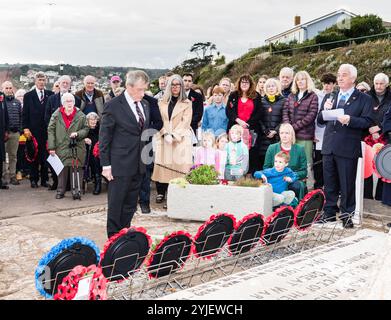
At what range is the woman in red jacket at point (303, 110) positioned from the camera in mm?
7723

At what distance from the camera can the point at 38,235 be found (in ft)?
19.5

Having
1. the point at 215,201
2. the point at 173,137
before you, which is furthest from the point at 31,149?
the point at 215,201

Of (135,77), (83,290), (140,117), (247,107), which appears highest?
(135,77)

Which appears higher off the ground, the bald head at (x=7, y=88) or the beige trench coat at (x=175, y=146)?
the bald head at (x=7, y=88)

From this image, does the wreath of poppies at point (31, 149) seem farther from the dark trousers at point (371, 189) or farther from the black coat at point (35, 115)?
the dark trousers at point (371, 189)

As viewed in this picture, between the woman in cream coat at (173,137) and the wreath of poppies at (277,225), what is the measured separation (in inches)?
116

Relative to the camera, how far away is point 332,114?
6.42 m

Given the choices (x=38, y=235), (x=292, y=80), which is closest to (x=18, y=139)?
(x=38, y=235)

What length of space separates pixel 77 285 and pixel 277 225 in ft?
7.66

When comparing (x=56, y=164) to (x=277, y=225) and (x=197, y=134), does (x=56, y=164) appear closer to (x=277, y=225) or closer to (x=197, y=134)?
(x=197, y=134)

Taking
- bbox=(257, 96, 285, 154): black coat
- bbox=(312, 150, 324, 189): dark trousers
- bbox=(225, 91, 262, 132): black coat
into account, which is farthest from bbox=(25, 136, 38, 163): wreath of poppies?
bbox=(312, 150, 324, 189): dark trousers

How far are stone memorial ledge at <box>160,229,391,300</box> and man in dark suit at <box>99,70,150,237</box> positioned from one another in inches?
65.3

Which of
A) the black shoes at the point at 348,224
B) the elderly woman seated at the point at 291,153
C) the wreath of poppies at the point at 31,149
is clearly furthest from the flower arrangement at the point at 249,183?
the wreath of poppies at the point at 31,149

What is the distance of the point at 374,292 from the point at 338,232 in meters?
3.17
